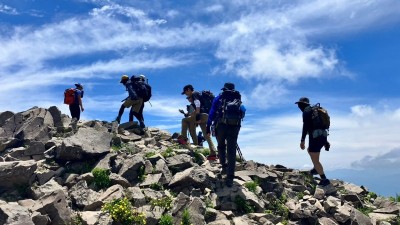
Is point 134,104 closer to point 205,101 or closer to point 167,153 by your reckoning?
point 205,101

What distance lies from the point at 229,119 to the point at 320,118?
4.20m

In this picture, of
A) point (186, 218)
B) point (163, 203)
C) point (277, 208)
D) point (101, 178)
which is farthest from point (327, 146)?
point (101, 178)

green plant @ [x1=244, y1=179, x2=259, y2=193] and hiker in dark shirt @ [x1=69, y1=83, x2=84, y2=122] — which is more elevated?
hiker in dark shirt @ [x1=69, y1=83, x2=84, y2=122]

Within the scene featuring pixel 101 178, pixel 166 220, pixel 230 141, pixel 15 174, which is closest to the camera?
pixel 166 220

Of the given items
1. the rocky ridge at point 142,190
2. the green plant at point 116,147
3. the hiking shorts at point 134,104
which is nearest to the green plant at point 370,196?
the rocky ridge at point 142,190

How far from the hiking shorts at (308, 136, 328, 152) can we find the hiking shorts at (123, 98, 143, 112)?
973 cm

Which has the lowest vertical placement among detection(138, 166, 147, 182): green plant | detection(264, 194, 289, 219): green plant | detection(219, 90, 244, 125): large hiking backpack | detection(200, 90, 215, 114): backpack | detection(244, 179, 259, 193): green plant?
detection(264, 194, 289, 219): green plant

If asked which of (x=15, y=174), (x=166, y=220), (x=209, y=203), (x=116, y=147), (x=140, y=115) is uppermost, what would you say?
(x=140, y=115)

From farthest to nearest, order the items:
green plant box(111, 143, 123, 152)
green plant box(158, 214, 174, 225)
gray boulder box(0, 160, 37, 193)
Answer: green plant box(111, 143, 123, 152) < gray boulder box(0, 160, 37, 193) < green plant box(158, 214, 174, 225)

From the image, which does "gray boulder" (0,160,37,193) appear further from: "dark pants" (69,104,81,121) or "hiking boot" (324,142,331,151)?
"hiking boot" (324,142,331,151)

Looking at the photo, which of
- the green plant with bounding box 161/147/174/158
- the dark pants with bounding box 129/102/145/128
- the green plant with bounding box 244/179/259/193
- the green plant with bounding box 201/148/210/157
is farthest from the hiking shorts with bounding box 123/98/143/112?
the green plant with bounding box 244/179/259/193

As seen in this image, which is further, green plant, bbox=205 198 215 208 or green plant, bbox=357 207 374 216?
green plant, bbox=357 207 374 216

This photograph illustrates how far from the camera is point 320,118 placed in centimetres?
1423

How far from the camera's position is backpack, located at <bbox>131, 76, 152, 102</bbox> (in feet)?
63.5
